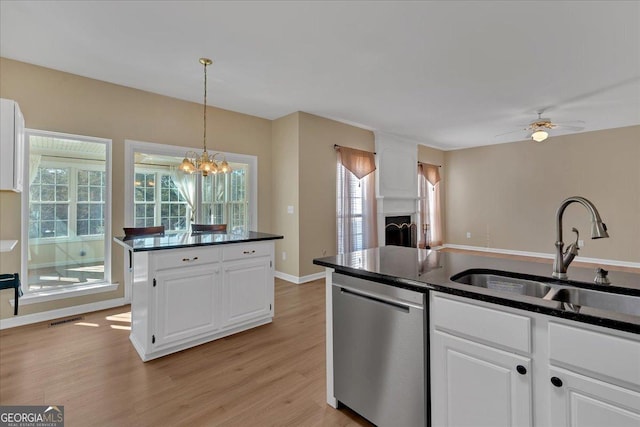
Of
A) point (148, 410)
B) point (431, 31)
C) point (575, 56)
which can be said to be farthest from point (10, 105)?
point (575, 56)

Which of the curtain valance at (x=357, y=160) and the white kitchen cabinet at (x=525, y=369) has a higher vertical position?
the curtain valance at (x=357, y=160)

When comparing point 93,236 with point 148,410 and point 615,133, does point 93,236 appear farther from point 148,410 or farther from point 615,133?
point 615,133

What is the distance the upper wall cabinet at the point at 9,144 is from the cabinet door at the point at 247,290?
2.05 metres

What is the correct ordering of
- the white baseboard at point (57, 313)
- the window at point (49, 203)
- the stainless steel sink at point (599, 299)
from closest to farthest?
the stainless steel sink at point (599, 299), the white baseboard at point (57, 313), the window at point (49, 203)

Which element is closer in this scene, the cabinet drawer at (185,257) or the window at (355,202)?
the cabinet drawer at (185,257)

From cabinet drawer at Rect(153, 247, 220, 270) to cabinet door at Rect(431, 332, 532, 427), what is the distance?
1927 mm

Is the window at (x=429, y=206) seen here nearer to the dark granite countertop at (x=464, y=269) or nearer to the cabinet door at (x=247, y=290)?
the cabinet door at (x=247, y=290)

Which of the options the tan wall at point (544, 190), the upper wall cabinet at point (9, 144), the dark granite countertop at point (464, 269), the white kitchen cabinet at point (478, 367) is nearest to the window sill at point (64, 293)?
the upper wall cabinet at point (9, 144)

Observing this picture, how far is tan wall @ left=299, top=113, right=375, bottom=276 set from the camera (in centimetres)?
489

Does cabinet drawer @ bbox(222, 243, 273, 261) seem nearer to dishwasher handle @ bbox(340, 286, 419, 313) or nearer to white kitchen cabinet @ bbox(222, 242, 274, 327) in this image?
white kitchen cabinet @ bbox(222, 242, 274, 327)

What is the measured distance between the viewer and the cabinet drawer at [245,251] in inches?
107

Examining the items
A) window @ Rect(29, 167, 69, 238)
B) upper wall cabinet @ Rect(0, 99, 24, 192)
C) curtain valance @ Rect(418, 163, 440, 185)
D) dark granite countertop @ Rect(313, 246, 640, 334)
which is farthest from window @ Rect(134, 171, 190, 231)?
curtain valance @ Rect(418, 163, 440, 185)

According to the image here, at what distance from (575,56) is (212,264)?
409 cm

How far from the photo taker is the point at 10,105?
8.67ft
